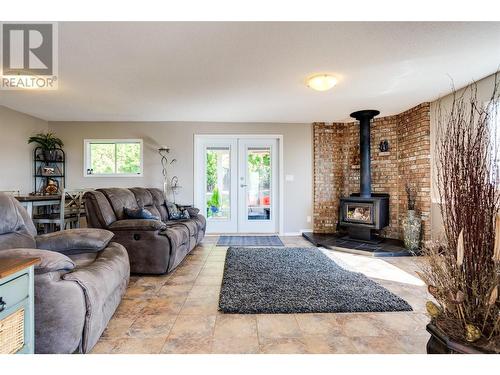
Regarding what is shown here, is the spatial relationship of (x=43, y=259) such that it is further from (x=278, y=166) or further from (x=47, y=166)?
(x=47, y=166)

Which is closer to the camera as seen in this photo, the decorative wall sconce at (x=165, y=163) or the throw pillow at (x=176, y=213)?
the throw pillow at (x=176, y=213)

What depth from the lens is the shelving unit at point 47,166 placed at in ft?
15.9

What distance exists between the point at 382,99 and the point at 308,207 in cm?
237

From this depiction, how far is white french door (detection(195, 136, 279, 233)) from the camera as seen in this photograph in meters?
5.36

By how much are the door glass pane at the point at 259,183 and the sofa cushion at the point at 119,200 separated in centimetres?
240

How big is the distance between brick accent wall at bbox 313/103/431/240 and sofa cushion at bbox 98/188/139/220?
339 centimetres

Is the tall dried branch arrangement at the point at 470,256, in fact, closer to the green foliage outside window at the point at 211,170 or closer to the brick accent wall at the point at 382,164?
the brick accent wall at the point at 382,164

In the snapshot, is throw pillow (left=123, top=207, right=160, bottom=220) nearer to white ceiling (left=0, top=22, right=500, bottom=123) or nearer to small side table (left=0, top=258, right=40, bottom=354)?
white ceiling (left=0, top=22, right=500, bottom=123)

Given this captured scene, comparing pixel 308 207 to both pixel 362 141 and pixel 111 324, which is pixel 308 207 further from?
pixel 111 324

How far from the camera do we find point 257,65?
276cm

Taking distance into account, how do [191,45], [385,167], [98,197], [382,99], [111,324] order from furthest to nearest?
[385,167] → [382,99] → [98,197] → [191,45] → [111,324]

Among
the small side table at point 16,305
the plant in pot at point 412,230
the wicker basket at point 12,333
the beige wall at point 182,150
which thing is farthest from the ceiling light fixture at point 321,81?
the wicker basket at point 12,333
